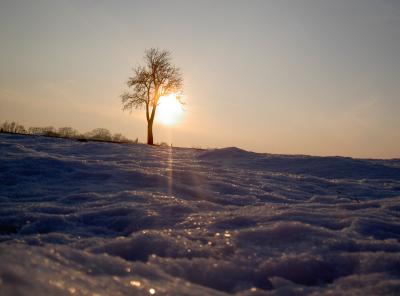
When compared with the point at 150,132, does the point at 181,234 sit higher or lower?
lower

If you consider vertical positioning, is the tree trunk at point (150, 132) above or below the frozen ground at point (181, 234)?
above

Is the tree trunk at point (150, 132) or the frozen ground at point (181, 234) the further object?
the tree trunk at point (150, 132)

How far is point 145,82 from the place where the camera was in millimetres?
26328

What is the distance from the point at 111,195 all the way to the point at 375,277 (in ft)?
9.98

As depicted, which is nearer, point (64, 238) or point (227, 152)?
point (64, 238)

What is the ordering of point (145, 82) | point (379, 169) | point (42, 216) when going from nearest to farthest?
point (42, 216) → point (379, 169) → point (145, 82)

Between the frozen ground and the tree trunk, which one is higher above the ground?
the tree trunk

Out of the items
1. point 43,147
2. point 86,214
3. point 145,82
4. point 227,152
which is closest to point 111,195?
point 86,214

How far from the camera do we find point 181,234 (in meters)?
3.13

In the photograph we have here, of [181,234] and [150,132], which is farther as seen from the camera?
[150,132]

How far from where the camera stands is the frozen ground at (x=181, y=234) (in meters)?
2.12

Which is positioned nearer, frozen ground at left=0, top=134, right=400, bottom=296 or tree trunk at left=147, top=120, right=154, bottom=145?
frozen ground at left=0, top=134, right=400, bottom=296

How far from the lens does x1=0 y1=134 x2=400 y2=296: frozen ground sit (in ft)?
6.95

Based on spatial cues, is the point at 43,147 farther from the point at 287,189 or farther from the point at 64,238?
the point at 64,238
